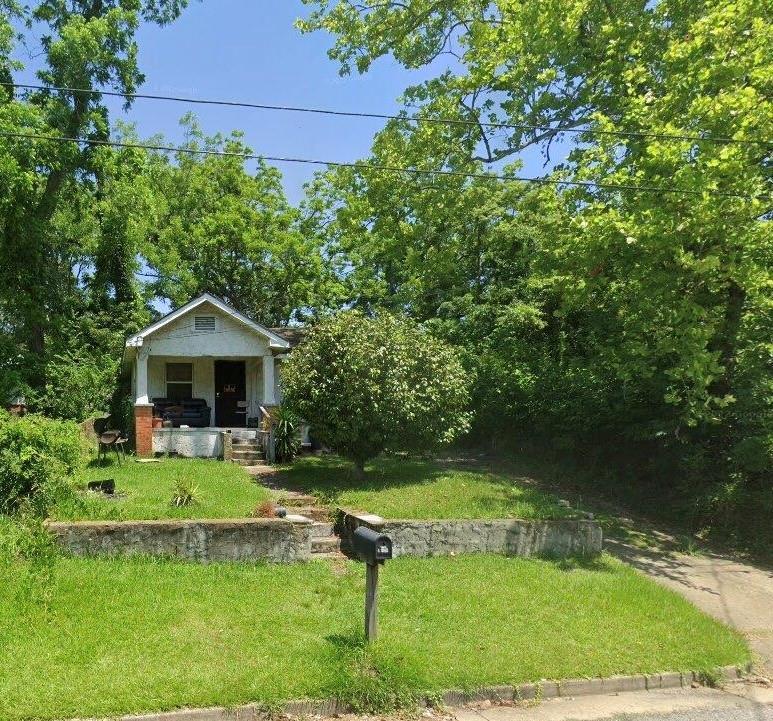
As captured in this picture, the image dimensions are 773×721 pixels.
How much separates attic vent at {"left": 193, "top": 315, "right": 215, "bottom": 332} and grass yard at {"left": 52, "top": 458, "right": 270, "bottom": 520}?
381cm

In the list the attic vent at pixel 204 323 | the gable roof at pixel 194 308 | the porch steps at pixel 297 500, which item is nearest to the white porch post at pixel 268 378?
the gable roof at pixel 194 308

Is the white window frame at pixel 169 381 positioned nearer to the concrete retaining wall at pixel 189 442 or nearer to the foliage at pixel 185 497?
the concrete retaining wall at pixel 189 442

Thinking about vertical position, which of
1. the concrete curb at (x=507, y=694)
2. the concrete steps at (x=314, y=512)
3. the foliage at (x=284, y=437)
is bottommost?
the concrete curb at (x=507, y=694)

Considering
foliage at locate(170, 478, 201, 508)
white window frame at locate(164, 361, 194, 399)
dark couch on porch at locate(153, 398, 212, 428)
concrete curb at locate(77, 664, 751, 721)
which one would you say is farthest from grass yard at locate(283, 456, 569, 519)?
white window frame at locate(164, 361, 194, 399)

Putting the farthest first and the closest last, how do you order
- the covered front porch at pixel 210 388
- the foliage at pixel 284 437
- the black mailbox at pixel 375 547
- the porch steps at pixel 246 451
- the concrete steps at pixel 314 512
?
the covered front porch at pixel 210 388 → the porch steps at pixel 246 451 → the foliage at pixel 284 437 → the concrete steps at pixel 314 512 → the black mailbox at pixel 375 547

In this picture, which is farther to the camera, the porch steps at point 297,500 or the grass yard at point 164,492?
the porch steps at point 297,500

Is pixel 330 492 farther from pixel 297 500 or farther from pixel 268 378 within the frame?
pixel 268 378

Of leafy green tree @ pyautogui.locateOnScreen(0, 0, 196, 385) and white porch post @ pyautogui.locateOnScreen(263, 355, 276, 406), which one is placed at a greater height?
leafy green tree @ pyautogui.locateOnScreen(0, 0, 196, 385)

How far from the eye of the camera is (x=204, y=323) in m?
18.0

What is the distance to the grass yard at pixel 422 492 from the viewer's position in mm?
9805

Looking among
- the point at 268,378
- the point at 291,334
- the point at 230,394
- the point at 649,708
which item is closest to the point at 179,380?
the point at 230,394

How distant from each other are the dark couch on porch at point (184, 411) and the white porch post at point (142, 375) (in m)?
1.46

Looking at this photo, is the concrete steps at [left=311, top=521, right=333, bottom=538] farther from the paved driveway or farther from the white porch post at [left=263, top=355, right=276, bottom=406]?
the white porch post at [left=263, top=355, right=276, bottom=406]

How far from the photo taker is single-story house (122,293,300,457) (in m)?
17.0
